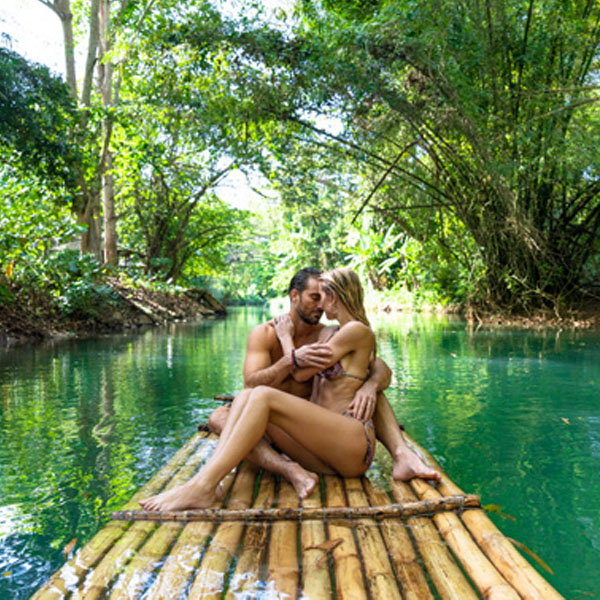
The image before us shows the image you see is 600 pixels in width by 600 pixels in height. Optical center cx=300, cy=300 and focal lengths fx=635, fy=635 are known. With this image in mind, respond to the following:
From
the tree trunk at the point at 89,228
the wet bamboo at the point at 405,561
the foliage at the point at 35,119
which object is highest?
the foliage at the point at 35,119

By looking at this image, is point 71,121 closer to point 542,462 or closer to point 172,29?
point 172,29

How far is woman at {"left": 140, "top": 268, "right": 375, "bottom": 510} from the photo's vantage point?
8.77ft

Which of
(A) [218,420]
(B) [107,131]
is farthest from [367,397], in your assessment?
(B) [107,131]

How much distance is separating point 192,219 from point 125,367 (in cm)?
1673

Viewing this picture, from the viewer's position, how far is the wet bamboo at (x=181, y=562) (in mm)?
1945

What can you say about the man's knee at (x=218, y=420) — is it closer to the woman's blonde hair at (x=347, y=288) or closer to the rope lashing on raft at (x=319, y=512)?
the woman's blonde hair at (x=347, y=288)

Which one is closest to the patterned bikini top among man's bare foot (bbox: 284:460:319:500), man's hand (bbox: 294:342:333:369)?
man's hand (bbox: 294:342:333:369)

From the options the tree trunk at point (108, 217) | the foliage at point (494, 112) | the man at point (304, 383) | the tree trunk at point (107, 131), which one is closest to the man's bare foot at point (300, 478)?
the man at point (304, 383)

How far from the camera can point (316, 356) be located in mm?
3141

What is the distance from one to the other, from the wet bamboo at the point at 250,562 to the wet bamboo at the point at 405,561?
0.45 metres

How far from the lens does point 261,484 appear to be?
9.91 feet

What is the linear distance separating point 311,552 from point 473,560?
0.54 m

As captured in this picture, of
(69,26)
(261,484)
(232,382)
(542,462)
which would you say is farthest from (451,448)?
(69,26)

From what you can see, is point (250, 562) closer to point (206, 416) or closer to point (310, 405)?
point (310, 405)
